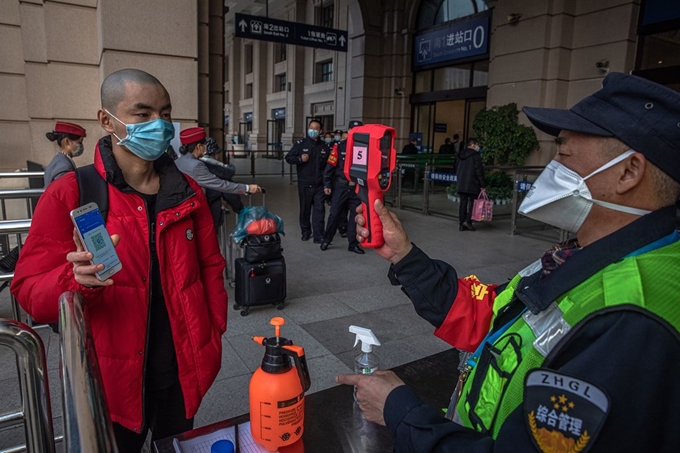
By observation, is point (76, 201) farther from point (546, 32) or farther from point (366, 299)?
point (546, 32)

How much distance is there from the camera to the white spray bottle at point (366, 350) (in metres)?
1.52

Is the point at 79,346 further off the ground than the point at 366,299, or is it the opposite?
the point at 79,346

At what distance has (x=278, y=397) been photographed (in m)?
1.30

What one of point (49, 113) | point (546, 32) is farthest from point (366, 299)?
point (546, 32)

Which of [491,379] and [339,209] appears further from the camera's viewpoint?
[339,209]

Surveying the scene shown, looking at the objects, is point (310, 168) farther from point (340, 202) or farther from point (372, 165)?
point (372, 165)

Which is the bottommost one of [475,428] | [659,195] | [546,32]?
[475,428]

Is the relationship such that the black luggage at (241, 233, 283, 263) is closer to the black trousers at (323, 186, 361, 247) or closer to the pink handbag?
the black trousers at (323, 186, 361, 247)

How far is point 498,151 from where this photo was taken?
40.6 ft

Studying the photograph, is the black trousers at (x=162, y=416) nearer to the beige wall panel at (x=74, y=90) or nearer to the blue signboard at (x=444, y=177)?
the beige wall panel at (x=74, y=90)

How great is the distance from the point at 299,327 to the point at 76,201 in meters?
2.96

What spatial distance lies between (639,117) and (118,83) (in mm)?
1781

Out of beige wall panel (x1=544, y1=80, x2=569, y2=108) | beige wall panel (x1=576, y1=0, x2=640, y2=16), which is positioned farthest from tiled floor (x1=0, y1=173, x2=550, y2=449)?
beige wall panel (x1=576, y1=0, x2=640, y2=16)

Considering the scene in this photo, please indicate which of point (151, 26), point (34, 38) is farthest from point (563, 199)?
point (34, 38)
